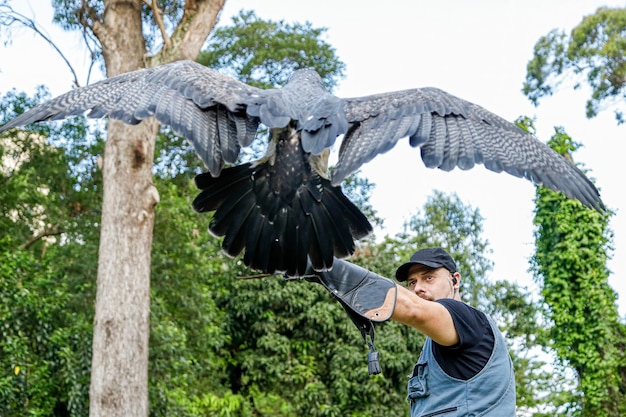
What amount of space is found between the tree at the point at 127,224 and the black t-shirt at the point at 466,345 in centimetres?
680

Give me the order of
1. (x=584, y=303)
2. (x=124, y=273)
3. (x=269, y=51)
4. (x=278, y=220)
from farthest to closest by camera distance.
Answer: (x=269, y=51)
(x=584, y=303)
(x=124, y=273)
(x=278, y=220)

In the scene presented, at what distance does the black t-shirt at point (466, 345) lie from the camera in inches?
113

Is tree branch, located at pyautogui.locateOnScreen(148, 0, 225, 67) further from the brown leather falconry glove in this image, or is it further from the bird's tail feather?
the brown leather falconry glove

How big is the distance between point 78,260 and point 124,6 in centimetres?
344

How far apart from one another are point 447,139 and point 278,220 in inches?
27.6

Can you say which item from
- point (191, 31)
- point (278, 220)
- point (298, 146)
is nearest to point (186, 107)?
point (298, 146)

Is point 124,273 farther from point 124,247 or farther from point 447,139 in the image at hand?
point 447,139

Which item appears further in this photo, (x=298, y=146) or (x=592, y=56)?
(x=592, y=56)

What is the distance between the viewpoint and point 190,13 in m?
11.2

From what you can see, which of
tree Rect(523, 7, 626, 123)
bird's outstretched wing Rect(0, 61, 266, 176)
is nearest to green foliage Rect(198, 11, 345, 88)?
tree Rect(523, 7, 626, 123)

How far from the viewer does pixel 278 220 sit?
3107mm

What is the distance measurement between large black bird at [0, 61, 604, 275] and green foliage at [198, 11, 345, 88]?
16.1 m

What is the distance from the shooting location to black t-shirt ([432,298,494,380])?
2871mm

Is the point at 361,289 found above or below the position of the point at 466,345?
above
